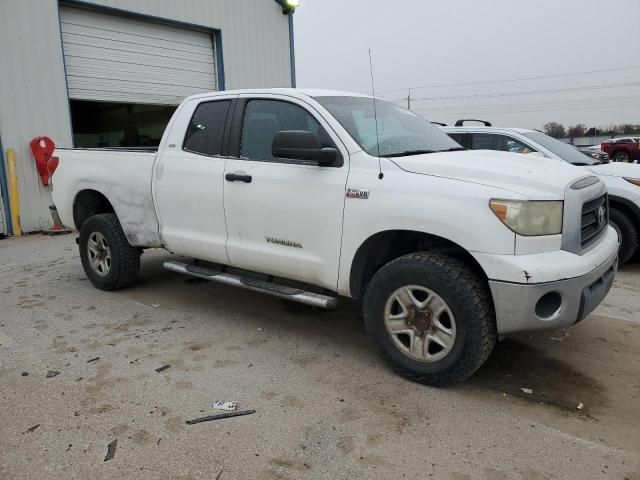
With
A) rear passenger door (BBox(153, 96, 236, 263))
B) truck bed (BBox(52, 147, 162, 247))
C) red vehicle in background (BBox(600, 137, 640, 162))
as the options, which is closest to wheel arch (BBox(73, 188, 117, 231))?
truck bed (BBox(52, 147, 162, 247))

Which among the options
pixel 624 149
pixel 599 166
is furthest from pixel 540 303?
pixel 624 149

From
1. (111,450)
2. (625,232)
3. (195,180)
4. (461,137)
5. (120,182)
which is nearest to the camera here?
(111,450)

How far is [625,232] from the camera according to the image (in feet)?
20.1

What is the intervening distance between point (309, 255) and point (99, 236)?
2787 millimetres

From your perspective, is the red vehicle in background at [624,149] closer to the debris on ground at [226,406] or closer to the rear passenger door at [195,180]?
the rear passenger door at [195,180]

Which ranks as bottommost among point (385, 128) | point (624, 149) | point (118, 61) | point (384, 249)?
point (384, 249)

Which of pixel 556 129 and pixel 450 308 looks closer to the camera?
pixel 450 308

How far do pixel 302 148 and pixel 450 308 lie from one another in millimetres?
1425

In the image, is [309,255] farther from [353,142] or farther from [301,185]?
[353,142]

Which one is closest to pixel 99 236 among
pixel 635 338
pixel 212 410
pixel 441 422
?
pixel 212 410

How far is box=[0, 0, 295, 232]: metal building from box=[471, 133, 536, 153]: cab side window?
7.35 metres

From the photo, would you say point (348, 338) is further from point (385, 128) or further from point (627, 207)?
point (627, 207)

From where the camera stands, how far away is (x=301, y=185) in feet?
12.4

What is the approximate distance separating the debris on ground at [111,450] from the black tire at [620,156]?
29.9m
